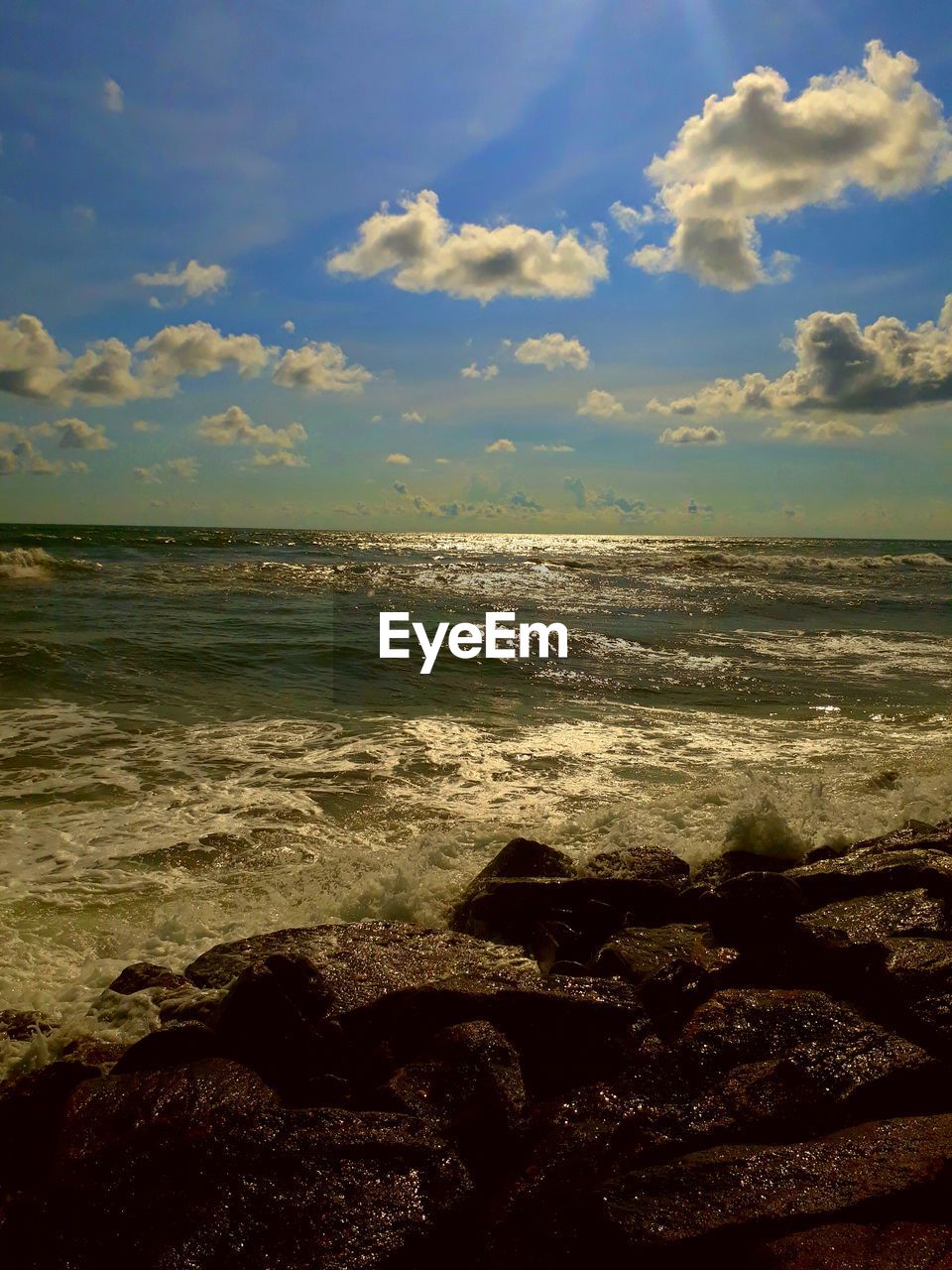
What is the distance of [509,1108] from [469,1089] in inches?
7.1

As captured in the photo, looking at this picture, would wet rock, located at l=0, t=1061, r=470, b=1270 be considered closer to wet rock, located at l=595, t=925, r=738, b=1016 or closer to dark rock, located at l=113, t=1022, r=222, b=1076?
dark rock, located at l=113, t=1022, r=222, b=1076

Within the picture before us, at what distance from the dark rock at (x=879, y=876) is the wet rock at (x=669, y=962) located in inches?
39.9

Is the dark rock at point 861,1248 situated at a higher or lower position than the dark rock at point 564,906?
higher

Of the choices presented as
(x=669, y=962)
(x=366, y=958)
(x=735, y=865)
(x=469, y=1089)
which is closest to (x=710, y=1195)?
(x=469, y=1089)

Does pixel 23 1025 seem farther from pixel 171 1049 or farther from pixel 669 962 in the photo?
pixel 669 962

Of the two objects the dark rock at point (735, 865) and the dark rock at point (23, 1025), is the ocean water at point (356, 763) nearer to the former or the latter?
the dark rock at point (23, 1025)

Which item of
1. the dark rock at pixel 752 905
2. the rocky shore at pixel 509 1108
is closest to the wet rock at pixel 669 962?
the rocky shore at pixel 509 1108

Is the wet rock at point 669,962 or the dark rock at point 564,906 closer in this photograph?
the wet rock at point 669,962

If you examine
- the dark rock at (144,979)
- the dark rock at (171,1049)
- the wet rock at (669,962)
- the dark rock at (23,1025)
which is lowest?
the dark rock at (23,1025)

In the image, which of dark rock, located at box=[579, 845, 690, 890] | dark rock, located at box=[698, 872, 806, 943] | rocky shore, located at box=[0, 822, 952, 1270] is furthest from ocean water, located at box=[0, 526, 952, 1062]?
dark rock, located at box=[698, 872, 806, 943]

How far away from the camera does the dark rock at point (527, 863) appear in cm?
597

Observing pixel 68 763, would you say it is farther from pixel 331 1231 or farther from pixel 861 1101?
pixel 861 1101

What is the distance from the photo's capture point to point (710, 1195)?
270cm

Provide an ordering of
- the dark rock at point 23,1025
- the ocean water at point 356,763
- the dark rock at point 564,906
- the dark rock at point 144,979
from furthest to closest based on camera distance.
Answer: the ocean water at point 356,763 < the dark rock at point 564,906 < the dark rock at point 144,979 < the dark rock at point 23,1025
